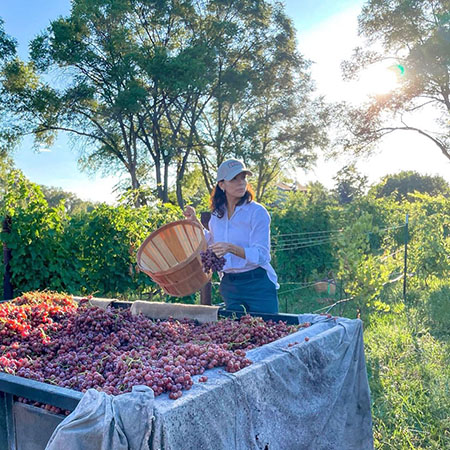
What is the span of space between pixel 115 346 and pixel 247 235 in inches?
49.4

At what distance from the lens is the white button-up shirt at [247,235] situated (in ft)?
9.84

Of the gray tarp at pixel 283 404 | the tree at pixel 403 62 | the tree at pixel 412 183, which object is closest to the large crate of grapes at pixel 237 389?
the gray tarp at pixel 283 404

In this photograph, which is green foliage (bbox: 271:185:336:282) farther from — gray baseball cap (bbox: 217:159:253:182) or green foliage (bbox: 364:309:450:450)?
gray baseball cap (bbox: 217:159:253:182)

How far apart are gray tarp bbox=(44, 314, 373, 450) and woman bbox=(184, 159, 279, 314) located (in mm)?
648

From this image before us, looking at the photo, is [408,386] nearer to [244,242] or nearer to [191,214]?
[244,242]

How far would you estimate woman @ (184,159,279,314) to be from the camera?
3059 mm

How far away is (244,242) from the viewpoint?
124 inches

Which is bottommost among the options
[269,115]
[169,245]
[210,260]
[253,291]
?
[253,291]

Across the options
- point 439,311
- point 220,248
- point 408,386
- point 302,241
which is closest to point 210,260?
point 220,248

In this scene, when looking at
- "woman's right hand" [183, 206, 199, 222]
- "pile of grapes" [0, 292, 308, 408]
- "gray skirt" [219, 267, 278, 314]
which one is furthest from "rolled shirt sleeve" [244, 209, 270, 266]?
"pile of grapes" [0, 292, 308, 408]

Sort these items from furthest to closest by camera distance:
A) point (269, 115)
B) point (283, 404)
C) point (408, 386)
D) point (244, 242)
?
1. point (269, 115)
2. point (408, 386)
3. point (244, 242)
4. point (283, 404)

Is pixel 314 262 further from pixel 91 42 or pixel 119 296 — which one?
pixel 91 42

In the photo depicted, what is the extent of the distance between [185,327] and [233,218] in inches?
36.8

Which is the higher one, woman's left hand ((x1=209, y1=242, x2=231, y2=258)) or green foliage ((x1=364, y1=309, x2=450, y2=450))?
Result: woman's left hand ((x1=209, y1=242, x2=231, y2=258))
